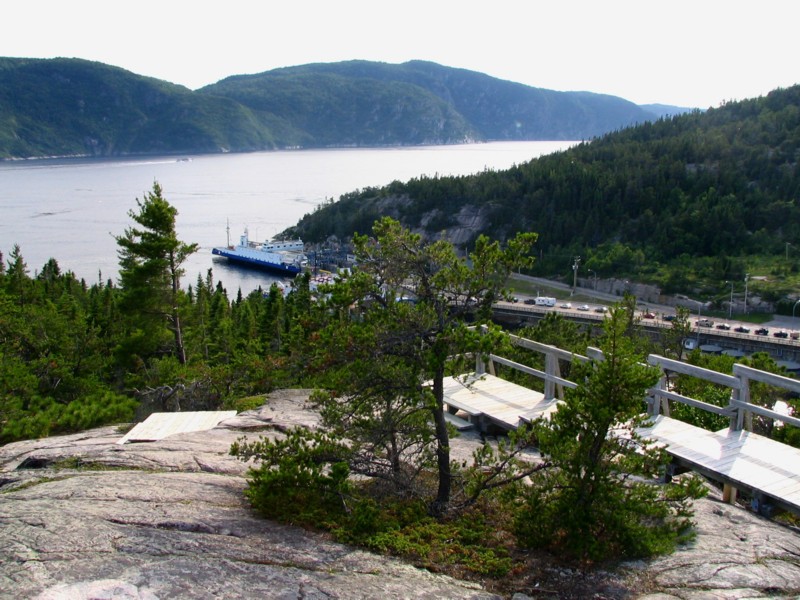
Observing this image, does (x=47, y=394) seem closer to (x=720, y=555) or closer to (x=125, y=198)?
(x=720, y=555)

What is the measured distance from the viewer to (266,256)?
333 feet

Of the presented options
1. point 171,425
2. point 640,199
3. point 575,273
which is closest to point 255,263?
point 575,273

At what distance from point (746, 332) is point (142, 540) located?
60205 mm

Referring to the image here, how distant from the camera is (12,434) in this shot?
1244 centimetres

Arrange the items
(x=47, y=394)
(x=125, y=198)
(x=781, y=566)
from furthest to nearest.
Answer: (x=125, y=198), (x=47, y=394), (x=781, y=566)

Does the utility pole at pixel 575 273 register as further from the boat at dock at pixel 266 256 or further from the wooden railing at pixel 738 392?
the wooden railing at pixel 738 392

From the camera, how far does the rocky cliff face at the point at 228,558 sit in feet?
16.6

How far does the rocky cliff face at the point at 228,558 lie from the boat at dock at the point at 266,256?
89585 mm

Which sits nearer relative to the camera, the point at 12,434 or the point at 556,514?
the point at 556,514

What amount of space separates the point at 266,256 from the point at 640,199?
176 feet

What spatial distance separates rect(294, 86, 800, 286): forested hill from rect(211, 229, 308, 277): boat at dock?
9.55 metres

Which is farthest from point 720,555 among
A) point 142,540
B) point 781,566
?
point 142,540

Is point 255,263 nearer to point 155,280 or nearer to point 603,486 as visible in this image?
point 155,280

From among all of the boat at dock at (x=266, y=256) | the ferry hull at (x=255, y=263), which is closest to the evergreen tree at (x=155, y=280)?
the boat at dock at (x=266, y=256)
